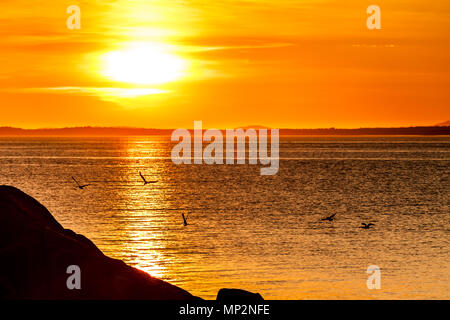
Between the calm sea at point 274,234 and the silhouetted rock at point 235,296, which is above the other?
the silhouetted rock at point 235,296

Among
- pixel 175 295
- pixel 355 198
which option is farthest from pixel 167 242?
pixel 355 198

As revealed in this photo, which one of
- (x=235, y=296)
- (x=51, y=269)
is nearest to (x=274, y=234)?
(x=51, y=269)

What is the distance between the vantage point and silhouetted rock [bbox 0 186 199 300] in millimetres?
15250

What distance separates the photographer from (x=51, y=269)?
52.0 ft

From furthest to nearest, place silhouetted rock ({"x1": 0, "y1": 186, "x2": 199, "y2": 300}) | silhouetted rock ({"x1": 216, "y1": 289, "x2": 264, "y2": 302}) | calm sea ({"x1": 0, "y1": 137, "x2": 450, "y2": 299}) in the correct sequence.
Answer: calm sea ({"x1": 0, "y1": 137, "x2": 450, "y2": 299})
silhouetted rock ({"x1": 0, "y1": 186, "x2": 199, "y2": 300})
silhouetted rock ({"x1": 216, "y1": 289, "x2": 264, "y2": 302})

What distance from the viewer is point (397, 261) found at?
35969 millimetres

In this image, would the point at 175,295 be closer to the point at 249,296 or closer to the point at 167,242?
the point at 249,296

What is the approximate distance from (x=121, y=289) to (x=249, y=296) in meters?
3.89

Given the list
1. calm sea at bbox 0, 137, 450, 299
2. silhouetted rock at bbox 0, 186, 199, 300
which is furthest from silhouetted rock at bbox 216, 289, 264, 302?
calm sea at bbox 0, 137, 450, 299

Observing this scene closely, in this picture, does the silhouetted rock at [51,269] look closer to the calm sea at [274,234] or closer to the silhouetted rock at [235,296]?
the silhouetted rock at [235,296]

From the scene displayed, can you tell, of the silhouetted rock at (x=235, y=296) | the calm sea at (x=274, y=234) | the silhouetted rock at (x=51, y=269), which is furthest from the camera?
the calm sea at (x=274, y=234)

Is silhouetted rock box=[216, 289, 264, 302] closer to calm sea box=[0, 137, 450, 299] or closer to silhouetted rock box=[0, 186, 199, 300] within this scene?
silhouetted rock box=[0, 186, 199, 300]

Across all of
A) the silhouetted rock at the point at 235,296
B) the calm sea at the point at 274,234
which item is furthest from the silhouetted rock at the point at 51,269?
the calm sea at the point at 274,234

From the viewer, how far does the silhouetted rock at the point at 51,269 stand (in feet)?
50.0
